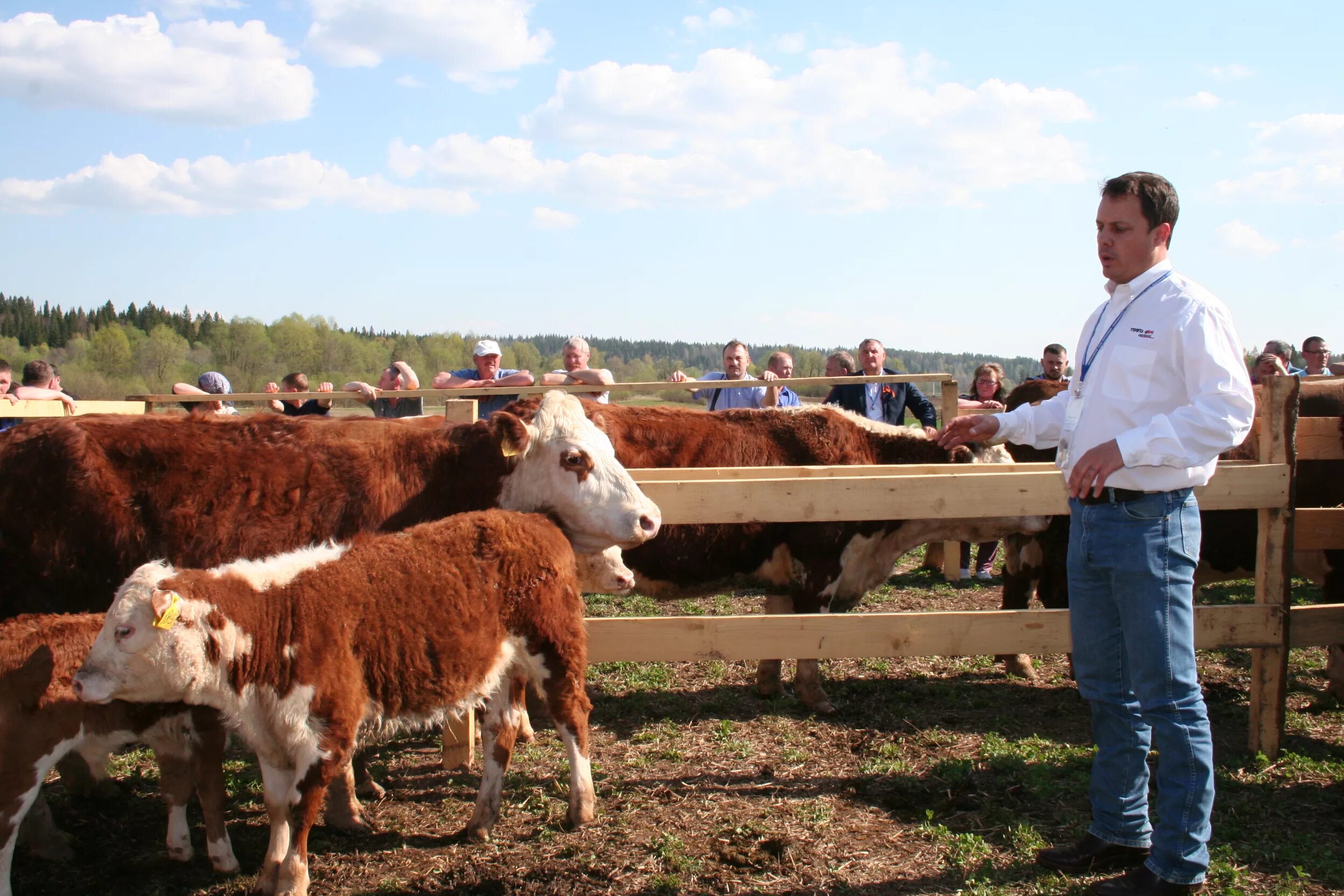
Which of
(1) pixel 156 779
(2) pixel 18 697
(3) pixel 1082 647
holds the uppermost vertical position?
(3) pixel 1082 647

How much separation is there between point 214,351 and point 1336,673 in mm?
86847

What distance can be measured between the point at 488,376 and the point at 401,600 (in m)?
5.94

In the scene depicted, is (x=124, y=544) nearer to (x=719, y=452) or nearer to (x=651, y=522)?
(x=651, y=522)

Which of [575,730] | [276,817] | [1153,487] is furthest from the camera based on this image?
[575,730]

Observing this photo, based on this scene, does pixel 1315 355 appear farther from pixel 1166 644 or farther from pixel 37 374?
pixel 37 374

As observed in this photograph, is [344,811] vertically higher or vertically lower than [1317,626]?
lower

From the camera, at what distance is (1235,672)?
659 cm

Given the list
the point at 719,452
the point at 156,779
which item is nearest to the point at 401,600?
the point at 156,779

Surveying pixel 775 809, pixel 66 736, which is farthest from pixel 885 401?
pixel 66 736

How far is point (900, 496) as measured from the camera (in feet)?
16.1

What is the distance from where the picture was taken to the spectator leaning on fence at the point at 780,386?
8.98m

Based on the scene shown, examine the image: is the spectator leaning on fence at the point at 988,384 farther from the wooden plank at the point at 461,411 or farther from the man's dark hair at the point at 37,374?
the man's dark hair at the point at 37,374

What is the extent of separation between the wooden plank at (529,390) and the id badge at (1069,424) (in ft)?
12.4

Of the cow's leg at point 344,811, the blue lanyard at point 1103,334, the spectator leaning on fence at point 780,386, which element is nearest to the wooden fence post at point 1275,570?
the blue lanyard at point 1103,334
